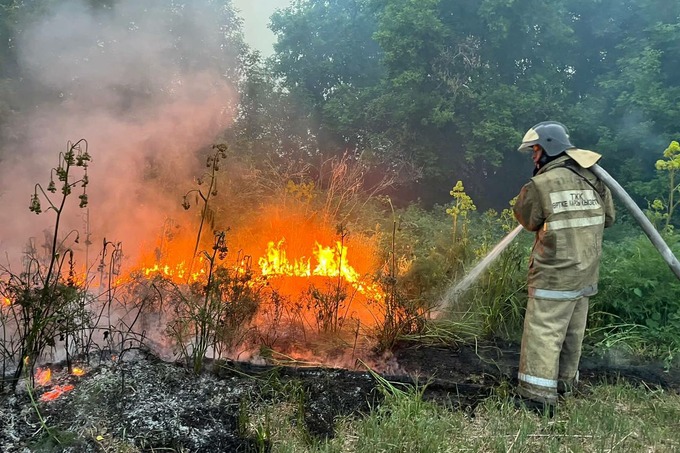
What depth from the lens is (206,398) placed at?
131 inches

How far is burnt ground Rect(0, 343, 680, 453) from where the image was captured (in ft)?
9.23

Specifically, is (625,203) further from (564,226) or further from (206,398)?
(206,398)

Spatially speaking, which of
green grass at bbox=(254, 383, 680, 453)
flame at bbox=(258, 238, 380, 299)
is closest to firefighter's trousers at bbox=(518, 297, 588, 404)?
green grass at bbox=(254, 383, 680, 453)

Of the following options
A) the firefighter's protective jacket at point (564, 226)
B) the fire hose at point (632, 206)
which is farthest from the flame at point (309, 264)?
the fire hose at point (632, 206)

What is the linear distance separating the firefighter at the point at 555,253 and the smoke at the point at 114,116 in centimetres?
615

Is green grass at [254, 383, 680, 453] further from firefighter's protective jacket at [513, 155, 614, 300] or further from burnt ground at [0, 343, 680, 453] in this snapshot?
firefighter's protective jacket at [513, 155, 614, 300]

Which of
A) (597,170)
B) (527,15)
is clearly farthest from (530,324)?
(527,15)

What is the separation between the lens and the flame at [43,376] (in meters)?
3.40

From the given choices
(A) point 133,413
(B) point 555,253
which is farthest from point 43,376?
(B) point 555,253

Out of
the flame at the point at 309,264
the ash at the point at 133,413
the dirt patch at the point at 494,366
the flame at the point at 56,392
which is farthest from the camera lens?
the flame at the point at 309,264

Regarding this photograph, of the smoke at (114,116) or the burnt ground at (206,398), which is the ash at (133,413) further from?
the smoke at (114,116)

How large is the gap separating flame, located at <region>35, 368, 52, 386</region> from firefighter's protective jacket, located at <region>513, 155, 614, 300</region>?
Answer: 3472 millimetres

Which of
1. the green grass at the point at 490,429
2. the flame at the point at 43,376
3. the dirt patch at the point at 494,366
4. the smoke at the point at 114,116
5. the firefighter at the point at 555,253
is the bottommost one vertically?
the green grass at the point at 490,429

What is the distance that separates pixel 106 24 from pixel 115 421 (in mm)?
8932
